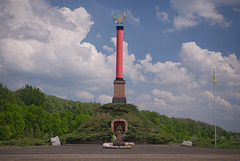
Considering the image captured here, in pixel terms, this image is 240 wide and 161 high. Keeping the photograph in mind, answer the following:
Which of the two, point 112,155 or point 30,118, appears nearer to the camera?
point 112,155

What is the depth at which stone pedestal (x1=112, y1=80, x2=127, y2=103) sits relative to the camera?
4531 cm

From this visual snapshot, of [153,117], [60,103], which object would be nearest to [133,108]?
[153,117]

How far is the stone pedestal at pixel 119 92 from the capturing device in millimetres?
45312

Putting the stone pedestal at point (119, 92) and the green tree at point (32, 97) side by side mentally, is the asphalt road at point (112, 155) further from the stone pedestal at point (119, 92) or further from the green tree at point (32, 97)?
the green tree at point (32, 97)

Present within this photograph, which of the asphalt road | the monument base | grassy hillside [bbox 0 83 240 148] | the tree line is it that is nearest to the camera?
the asphalt road

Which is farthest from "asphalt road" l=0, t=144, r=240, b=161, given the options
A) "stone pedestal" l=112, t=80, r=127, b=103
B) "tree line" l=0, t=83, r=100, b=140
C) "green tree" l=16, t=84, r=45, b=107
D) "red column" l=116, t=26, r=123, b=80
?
"green tree" l=16, t=84, r=45, b=107

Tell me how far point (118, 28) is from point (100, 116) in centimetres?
1782

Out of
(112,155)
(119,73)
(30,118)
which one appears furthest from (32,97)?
(112,155)

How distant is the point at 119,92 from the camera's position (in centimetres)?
4562

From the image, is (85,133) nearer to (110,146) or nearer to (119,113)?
(119,113)

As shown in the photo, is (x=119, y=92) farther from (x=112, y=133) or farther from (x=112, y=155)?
(x=112, y=155)

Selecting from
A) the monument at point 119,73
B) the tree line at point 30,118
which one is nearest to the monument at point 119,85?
the monument at point 119,73

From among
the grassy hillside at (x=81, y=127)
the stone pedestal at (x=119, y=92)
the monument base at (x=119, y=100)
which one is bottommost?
the grassy hillside at (x=81, y=127)

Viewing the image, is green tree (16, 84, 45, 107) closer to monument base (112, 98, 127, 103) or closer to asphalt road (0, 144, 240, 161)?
monument base (112, 98, 127, 103)
